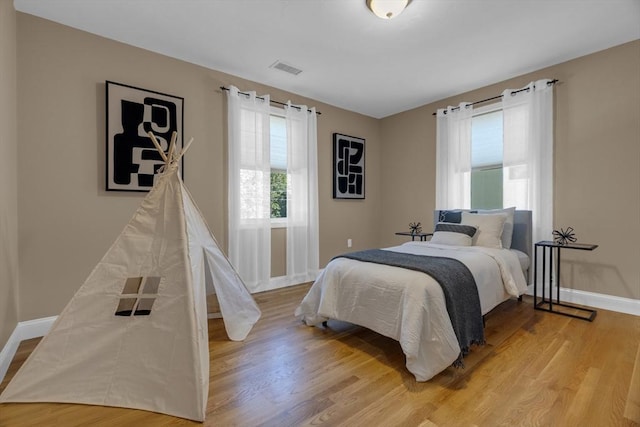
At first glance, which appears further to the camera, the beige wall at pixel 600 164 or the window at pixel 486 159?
the window at pixel 486 159

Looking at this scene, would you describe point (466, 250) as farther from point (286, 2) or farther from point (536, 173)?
point (286, 2)

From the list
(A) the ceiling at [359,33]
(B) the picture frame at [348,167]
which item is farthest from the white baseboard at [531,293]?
(A) the ceiling at [359,33]

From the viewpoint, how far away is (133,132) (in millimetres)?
2857

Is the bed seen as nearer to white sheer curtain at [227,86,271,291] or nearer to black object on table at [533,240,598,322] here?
black object on table at [533,240,598,322]

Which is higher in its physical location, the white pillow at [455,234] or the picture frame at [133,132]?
the picture frame at [133,132]

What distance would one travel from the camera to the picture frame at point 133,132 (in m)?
2.77

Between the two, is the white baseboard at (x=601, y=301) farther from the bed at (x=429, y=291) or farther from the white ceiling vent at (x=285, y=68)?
the white ceiling vent at (x=285, y=68)

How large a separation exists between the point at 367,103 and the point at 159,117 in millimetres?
2887

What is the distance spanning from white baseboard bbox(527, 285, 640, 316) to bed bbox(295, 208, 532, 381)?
2.10 ft

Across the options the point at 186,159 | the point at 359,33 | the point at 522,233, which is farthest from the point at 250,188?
the point at 522,233

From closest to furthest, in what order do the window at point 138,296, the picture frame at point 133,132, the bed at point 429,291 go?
the window at point 138,296 → the bed at point 429,291 → the picture frame at point 133,132

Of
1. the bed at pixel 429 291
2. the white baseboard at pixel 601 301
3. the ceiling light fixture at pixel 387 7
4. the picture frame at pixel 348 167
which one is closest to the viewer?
the bed at pixel 429 291

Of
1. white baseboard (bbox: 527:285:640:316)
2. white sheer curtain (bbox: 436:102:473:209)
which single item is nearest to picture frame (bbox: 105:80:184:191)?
white sheer curtain (bbox: 436:102:473:209)

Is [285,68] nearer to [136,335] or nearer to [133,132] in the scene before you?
[133,132]
